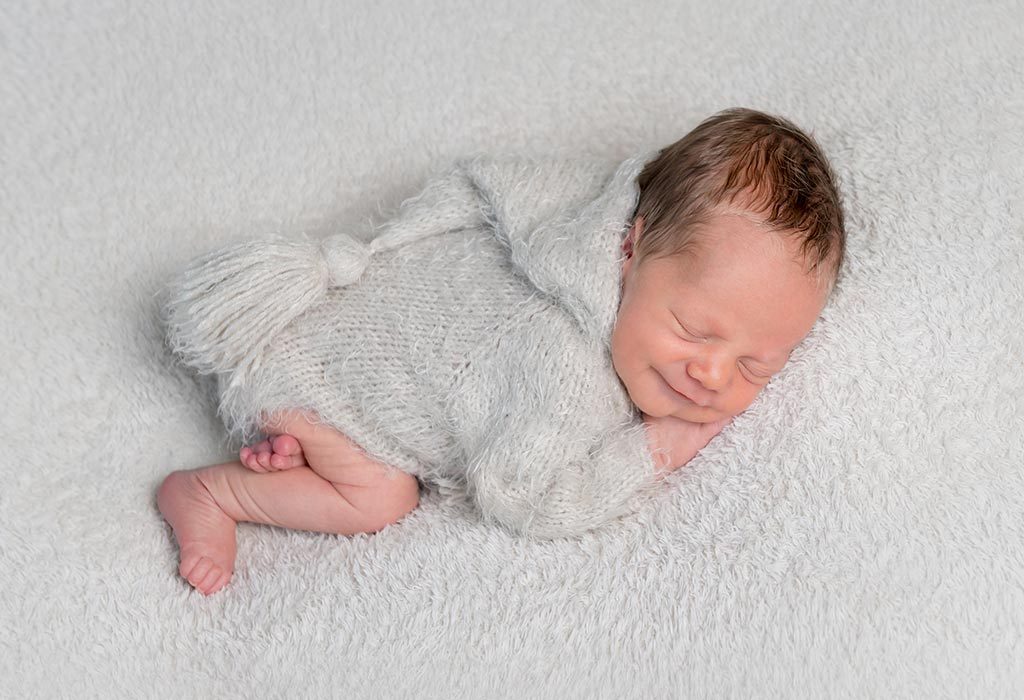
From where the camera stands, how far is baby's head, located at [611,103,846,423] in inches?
56.6

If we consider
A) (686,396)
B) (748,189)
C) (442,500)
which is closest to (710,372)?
(686,396)

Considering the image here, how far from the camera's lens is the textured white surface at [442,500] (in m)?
1.38

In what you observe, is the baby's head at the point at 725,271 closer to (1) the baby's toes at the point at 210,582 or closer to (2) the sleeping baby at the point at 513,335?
(2) the sleeping baby at the point at 513,335

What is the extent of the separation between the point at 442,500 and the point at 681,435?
1.20 feet

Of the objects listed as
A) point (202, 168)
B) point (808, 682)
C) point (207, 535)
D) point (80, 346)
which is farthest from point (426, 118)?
point (808, 682)

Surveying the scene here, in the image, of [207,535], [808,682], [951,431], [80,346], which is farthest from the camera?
[80,346]

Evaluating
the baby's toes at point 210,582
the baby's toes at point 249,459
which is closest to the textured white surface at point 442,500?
the baby's toes at point 210,582

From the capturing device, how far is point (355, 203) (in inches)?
74.4

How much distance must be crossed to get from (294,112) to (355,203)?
0.66 feet

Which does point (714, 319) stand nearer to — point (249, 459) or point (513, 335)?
point (513, 335)

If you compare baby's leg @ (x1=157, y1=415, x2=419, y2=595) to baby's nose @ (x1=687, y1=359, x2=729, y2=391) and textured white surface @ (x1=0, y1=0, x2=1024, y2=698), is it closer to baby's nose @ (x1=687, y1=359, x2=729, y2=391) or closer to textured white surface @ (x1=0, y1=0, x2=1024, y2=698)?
textured white surface @ (x1=0, y1=0, x2=1024, y2=698)

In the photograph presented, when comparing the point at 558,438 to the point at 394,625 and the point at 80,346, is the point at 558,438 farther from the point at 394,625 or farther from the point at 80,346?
the point at 80,346

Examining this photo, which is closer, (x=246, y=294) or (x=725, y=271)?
(x=725, y=271)

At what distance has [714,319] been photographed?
145 centimetres
